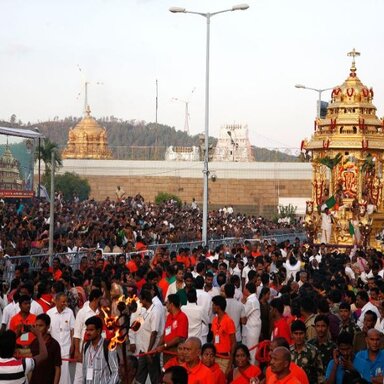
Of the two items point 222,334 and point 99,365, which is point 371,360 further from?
point 222,334

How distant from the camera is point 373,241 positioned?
38812mm

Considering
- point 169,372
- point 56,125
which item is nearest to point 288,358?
point 169,372

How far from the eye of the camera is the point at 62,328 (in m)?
14.2

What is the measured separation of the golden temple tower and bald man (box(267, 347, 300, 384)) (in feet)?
91.6

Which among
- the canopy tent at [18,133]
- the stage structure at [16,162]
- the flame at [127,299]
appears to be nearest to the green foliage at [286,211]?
the stage structure at [16,162]

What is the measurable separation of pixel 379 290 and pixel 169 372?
7.15m

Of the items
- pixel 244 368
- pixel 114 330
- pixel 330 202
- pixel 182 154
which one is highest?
pixel 182 154

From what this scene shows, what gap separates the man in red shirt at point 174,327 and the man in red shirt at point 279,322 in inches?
39.6

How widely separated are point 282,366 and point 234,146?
299 ft

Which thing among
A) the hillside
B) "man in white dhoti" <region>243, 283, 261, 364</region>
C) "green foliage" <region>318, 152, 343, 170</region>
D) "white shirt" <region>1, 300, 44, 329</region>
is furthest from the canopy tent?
the hillside

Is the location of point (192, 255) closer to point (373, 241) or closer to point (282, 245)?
point (282, 245)

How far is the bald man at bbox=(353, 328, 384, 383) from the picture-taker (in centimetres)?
1089

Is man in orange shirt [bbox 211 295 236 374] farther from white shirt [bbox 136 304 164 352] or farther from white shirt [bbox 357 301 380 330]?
white shirt [bbox 357 301 380 330]

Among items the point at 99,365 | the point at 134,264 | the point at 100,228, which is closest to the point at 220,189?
the point at 100,228
